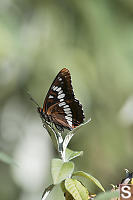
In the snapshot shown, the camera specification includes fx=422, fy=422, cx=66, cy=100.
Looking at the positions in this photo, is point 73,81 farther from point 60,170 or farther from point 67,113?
point 60,170

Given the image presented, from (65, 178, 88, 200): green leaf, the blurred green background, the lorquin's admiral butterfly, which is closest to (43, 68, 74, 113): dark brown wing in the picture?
the lorquin's admiral butterfly

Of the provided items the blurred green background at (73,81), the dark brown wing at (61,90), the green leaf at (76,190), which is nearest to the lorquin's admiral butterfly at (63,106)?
the dark brown wing at (61,90)

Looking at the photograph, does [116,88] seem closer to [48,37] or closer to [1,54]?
[48,37]

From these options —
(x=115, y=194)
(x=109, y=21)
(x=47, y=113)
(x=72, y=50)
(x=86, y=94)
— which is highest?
(x=109, y=21)

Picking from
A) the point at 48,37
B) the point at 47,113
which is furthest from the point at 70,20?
the point at 47,113

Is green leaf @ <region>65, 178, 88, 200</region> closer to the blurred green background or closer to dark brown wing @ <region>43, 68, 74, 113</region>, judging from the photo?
dark brown wing @ <region>43, 68, 74, 113</region>

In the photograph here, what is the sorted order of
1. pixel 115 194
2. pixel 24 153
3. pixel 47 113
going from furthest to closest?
pixel 24 153, pixel 47 113, pixel 115 194

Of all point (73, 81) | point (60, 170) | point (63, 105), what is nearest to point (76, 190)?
point (60, 170)
